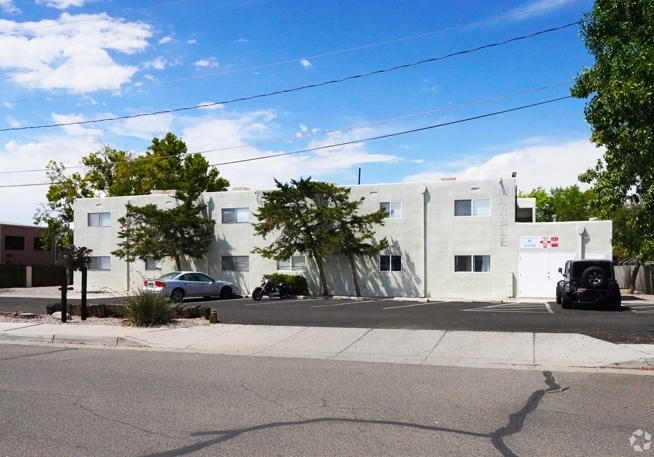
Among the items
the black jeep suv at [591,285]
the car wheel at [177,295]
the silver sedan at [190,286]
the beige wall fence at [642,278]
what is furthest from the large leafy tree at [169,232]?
the beige wall fence at [642,278]

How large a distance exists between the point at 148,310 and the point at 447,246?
1983cm

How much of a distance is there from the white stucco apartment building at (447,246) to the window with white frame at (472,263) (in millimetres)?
49

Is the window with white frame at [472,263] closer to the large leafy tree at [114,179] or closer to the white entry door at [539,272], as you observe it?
the white entry door at [539,272]

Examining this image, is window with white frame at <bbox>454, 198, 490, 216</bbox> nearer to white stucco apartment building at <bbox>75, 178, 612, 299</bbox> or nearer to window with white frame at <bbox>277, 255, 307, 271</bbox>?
white stucco apartment building at <bbox>75, 178, 612, 299</bbox>

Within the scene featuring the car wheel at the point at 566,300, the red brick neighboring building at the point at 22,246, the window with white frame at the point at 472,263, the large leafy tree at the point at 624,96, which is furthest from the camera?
the red brick neighboring building at the point at 22,246

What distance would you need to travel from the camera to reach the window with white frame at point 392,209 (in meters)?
33.6

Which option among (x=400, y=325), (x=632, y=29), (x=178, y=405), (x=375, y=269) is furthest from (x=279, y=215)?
(x=178, y=405)

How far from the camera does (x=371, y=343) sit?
43.4 ft

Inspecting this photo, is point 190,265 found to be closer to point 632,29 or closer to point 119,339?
point 119,339

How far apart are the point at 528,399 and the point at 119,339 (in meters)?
8.78

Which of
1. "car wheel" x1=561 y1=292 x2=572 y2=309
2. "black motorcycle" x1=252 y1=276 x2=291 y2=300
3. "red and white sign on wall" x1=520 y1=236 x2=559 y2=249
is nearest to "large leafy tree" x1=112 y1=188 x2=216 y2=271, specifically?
"black motorcycle" x1=252 y1=276 x2=291 y2=300

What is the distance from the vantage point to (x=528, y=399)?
8422 mm

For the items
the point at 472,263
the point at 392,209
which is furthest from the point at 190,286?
the point at 472,263

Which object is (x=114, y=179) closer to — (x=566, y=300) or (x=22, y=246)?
(x=22, y=246)
